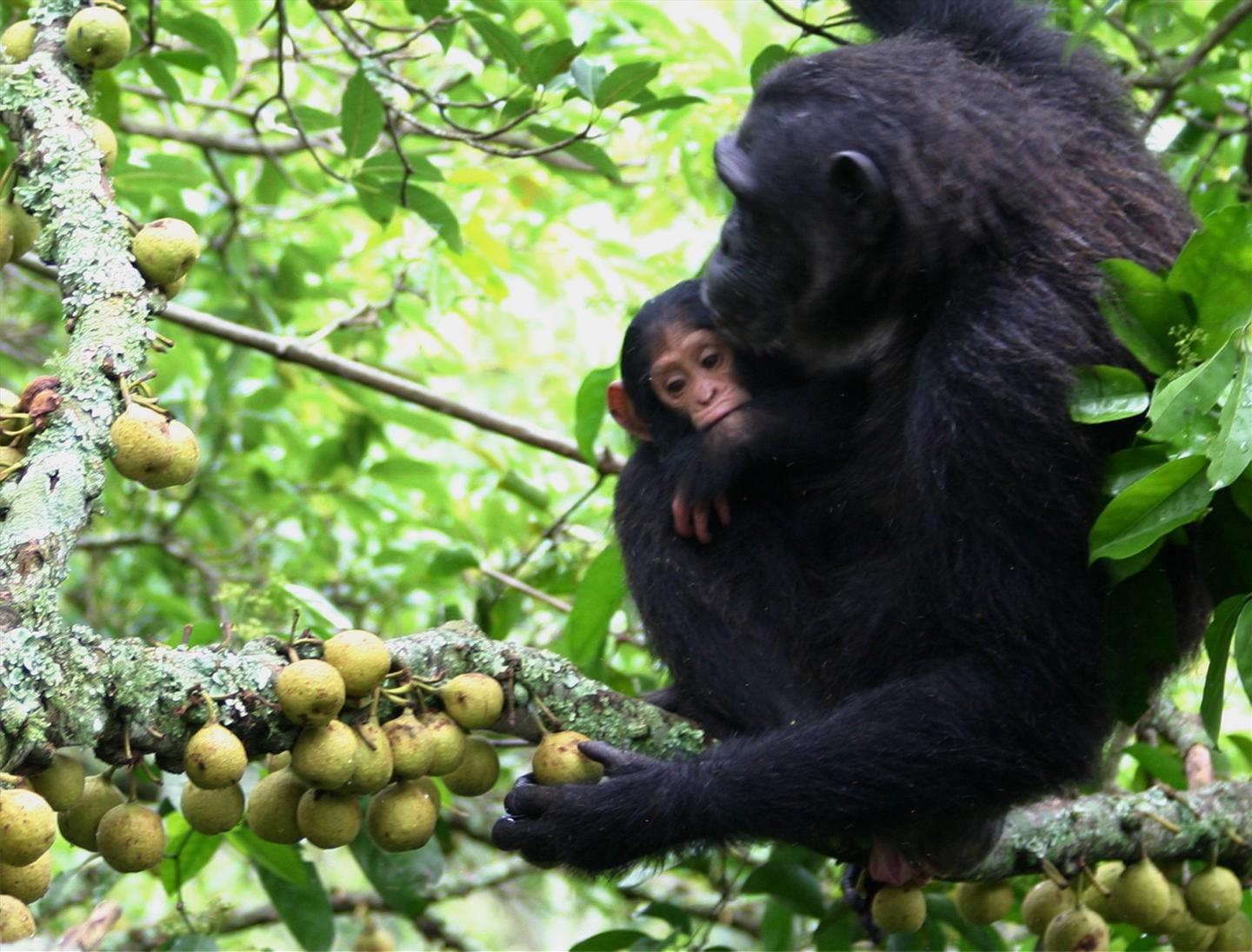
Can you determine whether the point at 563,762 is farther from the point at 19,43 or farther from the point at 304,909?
the point at 19,43

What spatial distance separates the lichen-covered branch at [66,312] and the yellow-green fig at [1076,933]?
2226 mm

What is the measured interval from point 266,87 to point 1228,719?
470cm

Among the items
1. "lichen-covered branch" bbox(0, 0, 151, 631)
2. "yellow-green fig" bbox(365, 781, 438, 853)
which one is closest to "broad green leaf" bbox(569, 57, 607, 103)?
"lichen-covered branch" bbox(0, 0, 151, 631)

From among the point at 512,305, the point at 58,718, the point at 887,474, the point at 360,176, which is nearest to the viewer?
the point at 58,718

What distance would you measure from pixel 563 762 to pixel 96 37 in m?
1.52

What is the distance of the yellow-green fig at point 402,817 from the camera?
2.34 metres

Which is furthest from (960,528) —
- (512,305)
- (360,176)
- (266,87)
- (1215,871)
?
(512,305)

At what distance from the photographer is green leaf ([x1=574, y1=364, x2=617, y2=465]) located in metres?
3.92

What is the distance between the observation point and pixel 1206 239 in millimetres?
2465

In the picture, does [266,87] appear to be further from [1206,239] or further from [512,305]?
[1206,239]

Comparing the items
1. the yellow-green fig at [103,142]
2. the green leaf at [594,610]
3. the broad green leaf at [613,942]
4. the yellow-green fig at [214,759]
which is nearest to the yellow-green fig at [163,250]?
the yellow-green fig at [103,142]

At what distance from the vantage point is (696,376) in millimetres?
3740

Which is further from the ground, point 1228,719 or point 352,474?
point 352,474

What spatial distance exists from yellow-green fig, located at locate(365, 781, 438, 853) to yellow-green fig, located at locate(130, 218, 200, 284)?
89cm
